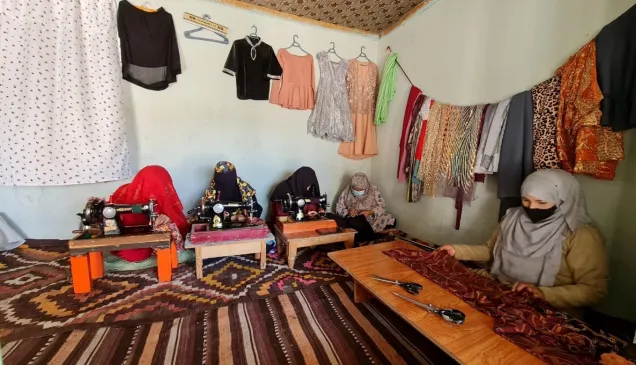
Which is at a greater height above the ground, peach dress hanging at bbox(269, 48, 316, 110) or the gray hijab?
peach dress hanging at bbox(269, 48, 316, 110)

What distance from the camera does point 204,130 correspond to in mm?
2916

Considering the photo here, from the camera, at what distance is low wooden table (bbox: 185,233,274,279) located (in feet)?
6.83

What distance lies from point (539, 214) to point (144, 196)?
275 centimetres

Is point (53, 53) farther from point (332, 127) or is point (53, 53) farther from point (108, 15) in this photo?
point (332, 127)

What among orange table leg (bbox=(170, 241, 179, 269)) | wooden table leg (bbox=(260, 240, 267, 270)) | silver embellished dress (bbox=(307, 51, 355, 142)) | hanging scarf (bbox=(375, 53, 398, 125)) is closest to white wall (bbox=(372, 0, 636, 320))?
hanging scarf (bbox=(375, 53, 398, 125))

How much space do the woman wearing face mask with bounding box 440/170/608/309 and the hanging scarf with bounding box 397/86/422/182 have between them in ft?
4.49

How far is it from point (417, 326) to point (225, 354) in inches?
39.3

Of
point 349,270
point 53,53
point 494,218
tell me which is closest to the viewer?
point 349,270

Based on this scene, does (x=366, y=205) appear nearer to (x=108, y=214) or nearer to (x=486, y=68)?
(x=486, y=68)

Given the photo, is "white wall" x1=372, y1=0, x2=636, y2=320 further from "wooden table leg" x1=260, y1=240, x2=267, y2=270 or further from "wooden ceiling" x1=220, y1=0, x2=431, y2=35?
"wooden table leg" x1=260, y1=240, x2=267, y2=270

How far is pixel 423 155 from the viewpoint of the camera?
2.57m

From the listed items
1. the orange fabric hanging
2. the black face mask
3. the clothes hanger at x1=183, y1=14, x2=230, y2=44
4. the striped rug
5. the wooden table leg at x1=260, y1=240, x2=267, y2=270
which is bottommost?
the striped rug

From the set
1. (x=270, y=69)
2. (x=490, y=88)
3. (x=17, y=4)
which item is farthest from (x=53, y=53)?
(x=490, y=88)

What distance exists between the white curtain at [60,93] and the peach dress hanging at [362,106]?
2.42m
